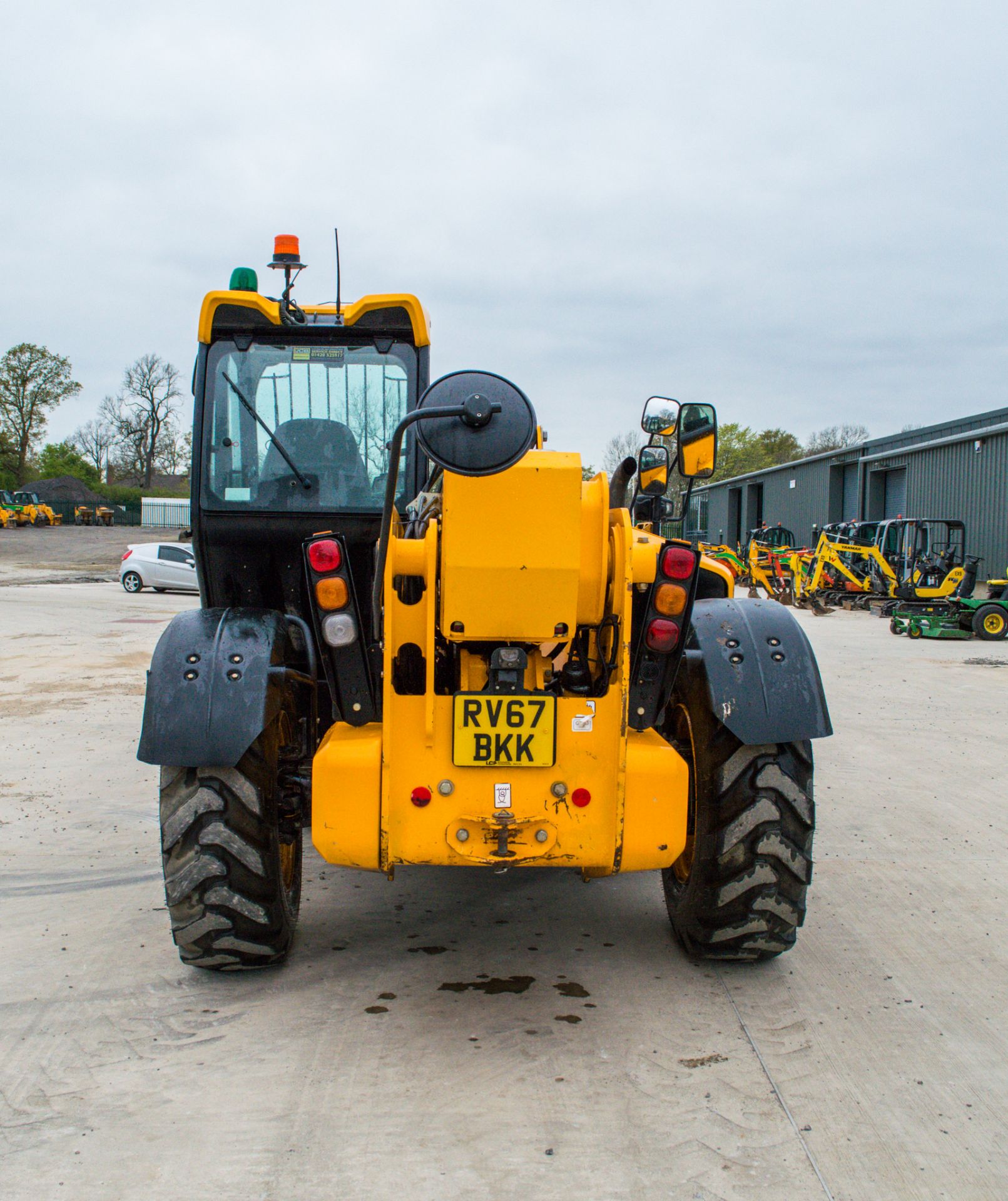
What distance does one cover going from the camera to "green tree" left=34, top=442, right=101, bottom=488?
7244 centimetres

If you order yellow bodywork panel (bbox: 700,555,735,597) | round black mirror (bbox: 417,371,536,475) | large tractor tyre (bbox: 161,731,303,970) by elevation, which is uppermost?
round black mirror (bbox: 417,371,536,475)

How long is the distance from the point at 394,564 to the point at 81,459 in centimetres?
8049

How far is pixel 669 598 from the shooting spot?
3289 millimetres

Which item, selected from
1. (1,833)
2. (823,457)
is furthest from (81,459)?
(1,833)

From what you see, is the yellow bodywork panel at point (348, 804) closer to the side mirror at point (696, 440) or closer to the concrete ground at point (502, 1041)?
the concrete ground at point (502, 1041)

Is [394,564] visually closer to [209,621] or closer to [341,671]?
[341,671]

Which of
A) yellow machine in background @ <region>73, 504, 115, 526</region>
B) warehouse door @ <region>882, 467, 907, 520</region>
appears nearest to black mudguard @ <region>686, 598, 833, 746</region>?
warehouse door @ <region>882, 467, 907, 520</region>

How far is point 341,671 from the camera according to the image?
344cm

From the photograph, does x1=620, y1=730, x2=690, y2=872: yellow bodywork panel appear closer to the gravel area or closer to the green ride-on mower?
the green ride-on mower

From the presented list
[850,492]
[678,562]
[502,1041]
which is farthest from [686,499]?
[850,492]

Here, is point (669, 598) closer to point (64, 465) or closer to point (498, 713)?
point (498, 713)

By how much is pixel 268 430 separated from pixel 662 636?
2.09 meters

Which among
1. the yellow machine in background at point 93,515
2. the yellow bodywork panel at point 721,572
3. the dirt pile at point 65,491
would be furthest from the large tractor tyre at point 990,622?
the dirt pile at point 65,491

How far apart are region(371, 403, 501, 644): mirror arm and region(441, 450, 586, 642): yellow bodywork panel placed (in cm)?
16
